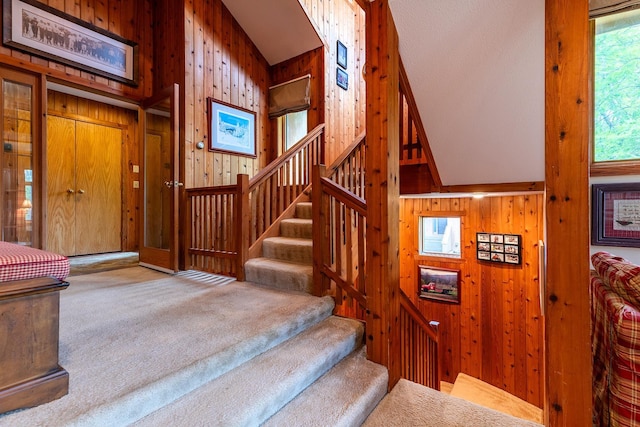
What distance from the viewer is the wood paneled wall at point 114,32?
3.00m

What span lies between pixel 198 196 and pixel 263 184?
2.54ft

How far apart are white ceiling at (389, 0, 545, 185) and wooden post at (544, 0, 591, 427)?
52cm

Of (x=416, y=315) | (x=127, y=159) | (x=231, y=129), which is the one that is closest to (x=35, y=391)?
(x=416, y=315)

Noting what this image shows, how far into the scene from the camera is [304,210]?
3.51 meters

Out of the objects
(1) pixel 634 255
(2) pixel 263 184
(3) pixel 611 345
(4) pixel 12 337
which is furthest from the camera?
(2) pixel 263 184

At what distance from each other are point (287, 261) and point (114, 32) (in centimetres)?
344

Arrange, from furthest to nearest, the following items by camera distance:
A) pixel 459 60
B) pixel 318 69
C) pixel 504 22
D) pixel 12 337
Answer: pixel 318 69, pixel 459 60, pixel 504 22, pixel 12 337

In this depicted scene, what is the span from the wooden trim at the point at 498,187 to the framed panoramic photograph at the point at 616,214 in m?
0.73

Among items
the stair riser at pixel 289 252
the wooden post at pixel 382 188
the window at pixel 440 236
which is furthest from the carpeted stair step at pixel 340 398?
the window at pixel 440 236

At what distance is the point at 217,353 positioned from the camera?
146cm

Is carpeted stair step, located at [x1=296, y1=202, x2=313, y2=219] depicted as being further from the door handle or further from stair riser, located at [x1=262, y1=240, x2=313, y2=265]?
the door handle

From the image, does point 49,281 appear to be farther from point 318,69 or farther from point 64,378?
point 318,69

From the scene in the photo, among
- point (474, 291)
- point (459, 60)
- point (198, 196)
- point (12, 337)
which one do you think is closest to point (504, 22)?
point (459, 60)

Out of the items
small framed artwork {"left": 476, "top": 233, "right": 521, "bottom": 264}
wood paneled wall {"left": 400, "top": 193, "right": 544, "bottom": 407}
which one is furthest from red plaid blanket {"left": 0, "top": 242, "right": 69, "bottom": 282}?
small framed artwork {"left": 476, "top": 233, "right": 521, "bottom": 264}
